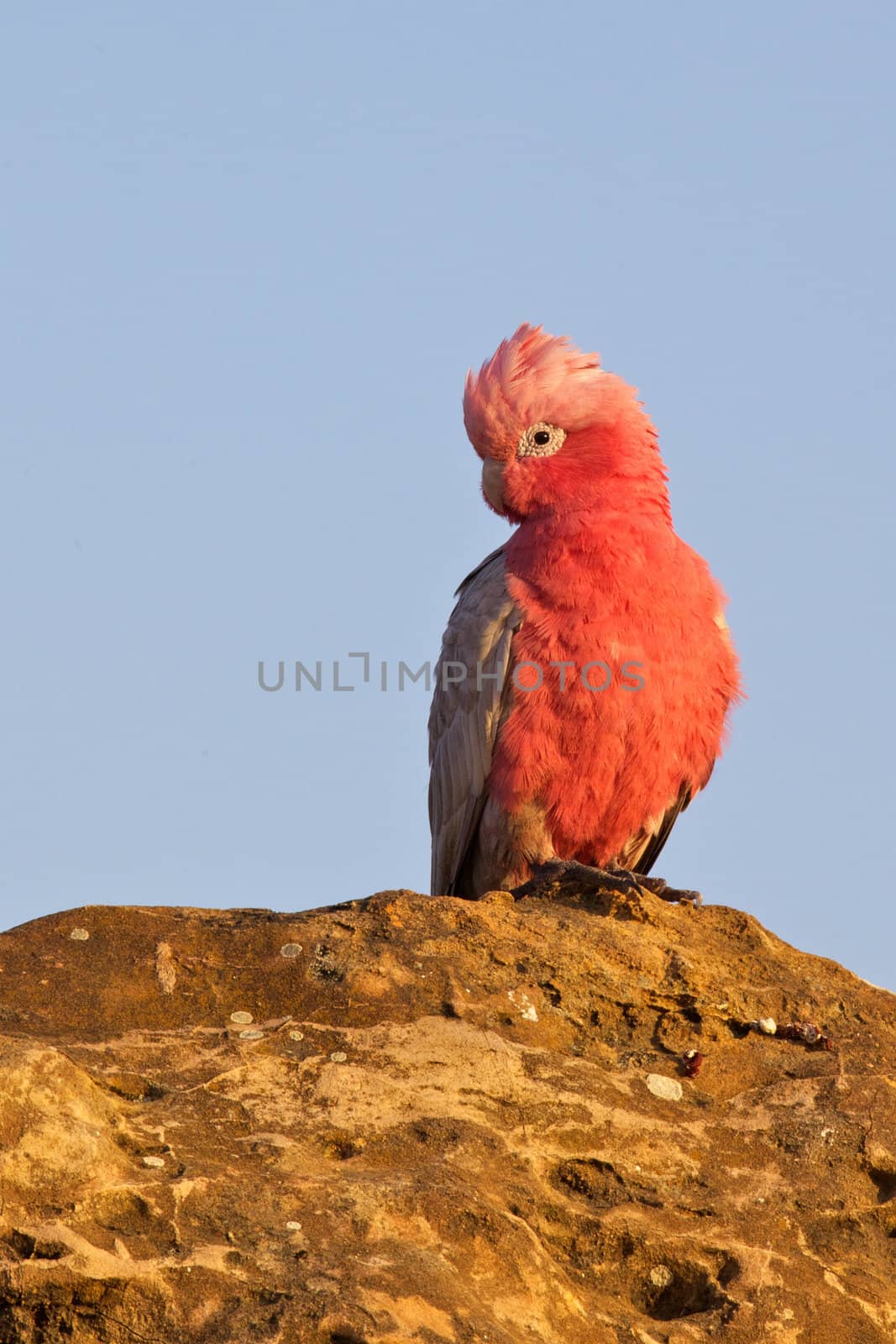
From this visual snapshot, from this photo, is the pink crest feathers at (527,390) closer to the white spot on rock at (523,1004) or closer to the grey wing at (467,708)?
the grey wing at (467,708)

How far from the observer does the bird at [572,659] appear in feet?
29.7

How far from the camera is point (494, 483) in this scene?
33.2ft

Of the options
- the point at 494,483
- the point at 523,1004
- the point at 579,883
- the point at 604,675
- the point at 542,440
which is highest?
the point at 542,440

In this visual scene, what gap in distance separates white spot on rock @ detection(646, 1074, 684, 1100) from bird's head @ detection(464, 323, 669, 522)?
4729mm

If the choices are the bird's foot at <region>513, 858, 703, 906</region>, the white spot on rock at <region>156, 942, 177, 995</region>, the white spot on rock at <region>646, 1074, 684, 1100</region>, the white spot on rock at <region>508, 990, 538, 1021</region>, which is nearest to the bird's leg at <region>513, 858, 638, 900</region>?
the bird's foot at <region>513, 858, 703, 906</region>

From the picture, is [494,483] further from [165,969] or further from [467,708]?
[165,969]

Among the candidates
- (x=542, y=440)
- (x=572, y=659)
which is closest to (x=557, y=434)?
(x=542, y=440)

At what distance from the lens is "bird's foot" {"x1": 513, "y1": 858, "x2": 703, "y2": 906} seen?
730 cm

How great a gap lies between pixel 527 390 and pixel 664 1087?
225 inches

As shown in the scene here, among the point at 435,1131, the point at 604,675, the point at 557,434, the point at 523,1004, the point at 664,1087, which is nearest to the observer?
the point at 435,1131

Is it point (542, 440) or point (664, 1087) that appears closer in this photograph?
point (664, 1087)

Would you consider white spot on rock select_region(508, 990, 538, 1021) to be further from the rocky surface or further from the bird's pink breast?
the bird's pink breast

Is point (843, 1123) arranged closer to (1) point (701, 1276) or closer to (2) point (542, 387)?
(1) point (701, 1276)

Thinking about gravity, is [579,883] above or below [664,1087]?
above
